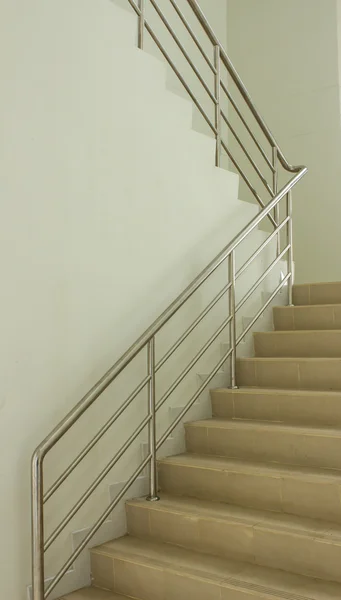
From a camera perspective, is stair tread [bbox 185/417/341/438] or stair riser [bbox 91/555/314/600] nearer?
stair riser [bbox 91/555/314/600]

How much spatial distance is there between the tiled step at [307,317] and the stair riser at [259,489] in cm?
160

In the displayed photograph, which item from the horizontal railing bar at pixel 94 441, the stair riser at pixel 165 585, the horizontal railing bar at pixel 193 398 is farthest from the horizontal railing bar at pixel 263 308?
the stair riser at pixel 165 585

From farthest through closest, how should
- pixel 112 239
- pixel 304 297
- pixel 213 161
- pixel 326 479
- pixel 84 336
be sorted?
pixel 304 297, pixel 213 161, pixel 112 239, pixel 84 336, pixel 326 479

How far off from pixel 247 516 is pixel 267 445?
53cm

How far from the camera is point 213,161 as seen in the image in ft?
14.4

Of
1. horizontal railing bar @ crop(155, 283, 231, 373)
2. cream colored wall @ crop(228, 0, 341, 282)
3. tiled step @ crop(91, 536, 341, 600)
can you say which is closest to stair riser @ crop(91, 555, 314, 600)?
tiled step @ crop(91, 536, 341, 600)

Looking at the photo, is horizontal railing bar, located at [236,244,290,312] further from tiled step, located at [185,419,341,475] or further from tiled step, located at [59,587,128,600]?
tiled step, located at [59,587,128,600]

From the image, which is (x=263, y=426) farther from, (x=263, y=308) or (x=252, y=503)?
(x=263, y=308)

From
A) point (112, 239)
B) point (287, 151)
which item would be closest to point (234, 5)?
point (287, 151)

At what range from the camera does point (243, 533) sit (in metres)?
2.81

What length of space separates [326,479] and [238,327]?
1.77 m

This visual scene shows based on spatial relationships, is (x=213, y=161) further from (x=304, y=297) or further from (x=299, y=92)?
(x=299, y=92)

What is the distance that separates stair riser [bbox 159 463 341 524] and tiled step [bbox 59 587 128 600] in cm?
68

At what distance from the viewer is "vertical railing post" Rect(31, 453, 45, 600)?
2.59 m
